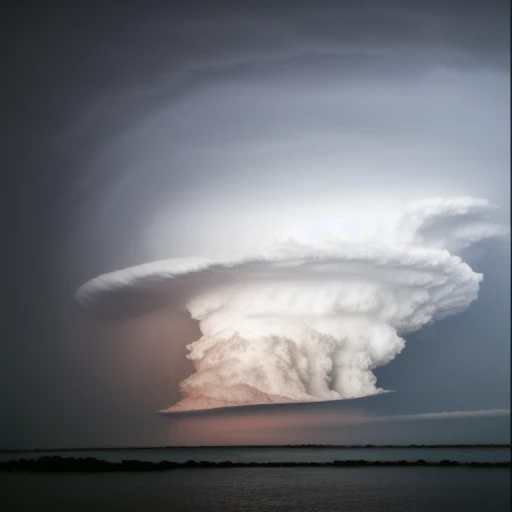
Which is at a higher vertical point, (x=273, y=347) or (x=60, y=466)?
(x=273, y=347)

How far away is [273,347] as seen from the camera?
1426 inches

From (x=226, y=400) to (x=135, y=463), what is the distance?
20037 millimetres

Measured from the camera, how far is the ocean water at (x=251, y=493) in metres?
27.9

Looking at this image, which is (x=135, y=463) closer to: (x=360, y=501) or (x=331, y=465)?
(x=331, y=465)

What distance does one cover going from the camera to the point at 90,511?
1019 inches

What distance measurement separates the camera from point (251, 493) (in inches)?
1356

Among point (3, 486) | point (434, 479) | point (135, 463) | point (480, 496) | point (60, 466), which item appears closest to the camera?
point (480, 496)

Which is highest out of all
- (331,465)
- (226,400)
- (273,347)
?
(273,347)

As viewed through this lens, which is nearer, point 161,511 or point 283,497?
point 161,511

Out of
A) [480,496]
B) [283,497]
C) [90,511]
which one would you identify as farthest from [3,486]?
[480,496]

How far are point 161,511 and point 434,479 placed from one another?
23899 mm

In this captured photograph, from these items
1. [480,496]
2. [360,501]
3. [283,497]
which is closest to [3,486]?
[283,497]

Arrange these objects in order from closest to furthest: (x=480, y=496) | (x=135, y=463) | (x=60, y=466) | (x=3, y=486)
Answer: (x=480, y=496), (x=3, y=486), (x=60, y=466), (x=135, y=463)

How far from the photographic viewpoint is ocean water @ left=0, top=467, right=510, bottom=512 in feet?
91.7
